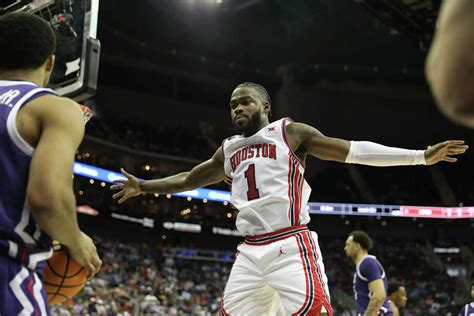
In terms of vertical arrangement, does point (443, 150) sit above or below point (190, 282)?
above

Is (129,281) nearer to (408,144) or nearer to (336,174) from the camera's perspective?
(336,174)

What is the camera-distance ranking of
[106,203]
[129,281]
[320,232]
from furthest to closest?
[320,232], [106,203], [129,281]

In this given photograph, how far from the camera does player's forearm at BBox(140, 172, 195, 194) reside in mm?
5020

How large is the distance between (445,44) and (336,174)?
32.3 metres

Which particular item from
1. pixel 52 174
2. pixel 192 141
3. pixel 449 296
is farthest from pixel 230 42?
pixel 52 174

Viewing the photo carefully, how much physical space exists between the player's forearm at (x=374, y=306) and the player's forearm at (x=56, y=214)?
4993 millimetres

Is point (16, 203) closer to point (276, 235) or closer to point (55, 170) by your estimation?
point (55, 170)

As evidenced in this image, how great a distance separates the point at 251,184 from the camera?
4.44 metres

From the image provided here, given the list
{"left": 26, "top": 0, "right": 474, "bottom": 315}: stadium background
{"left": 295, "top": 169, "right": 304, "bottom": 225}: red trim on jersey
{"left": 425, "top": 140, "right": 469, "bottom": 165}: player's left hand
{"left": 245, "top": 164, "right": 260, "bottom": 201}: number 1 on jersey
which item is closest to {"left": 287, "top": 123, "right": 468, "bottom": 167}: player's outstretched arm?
{"left": 425, "top": 140, "right": 469, "bottom": 165}: player's left hand

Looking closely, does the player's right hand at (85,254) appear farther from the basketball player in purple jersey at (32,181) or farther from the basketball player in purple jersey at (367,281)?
the basketball player in purple jersey at (367,281)

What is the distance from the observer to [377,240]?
3344 cm

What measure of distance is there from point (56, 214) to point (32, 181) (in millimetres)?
152

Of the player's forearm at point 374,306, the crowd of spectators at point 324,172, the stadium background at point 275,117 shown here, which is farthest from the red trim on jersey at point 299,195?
the crowd of spectators at point 324,172

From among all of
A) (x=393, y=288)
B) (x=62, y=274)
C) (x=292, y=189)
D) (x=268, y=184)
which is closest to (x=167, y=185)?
(x=268, y=184)
